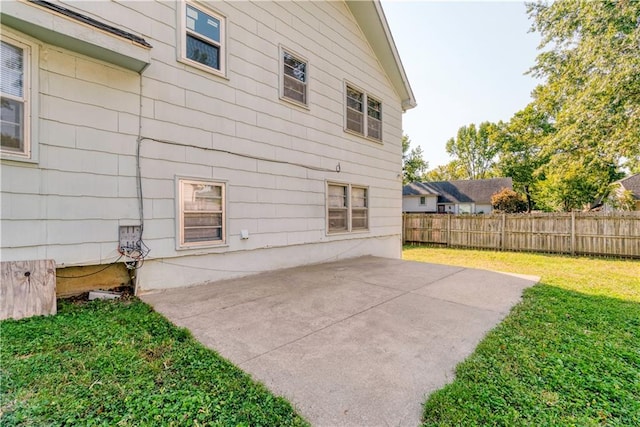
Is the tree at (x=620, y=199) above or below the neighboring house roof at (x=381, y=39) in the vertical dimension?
below

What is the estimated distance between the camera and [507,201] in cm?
2595

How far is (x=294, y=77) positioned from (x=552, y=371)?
6.61 metres

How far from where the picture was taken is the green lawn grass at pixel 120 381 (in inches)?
66.4

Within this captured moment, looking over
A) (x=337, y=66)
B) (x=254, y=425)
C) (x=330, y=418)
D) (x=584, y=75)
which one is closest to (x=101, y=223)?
(x=254, y=425)

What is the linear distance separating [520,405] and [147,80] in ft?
18.7

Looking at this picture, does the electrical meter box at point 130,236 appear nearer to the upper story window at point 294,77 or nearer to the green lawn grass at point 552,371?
the upper story window at point 294,77

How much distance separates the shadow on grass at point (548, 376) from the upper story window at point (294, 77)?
5784 millimetres

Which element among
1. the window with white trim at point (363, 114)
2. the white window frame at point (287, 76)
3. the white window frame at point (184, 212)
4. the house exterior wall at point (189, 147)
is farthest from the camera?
the window with white trim at point (363, 114)

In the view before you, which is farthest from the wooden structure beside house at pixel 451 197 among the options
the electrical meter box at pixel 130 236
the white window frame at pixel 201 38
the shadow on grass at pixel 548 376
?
the electrical meter box at pixel 130 236

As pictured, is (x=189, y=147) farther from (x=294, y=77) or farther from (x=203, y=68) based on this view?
(x=294, y=77)

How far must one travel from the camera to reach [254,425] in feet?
5.47

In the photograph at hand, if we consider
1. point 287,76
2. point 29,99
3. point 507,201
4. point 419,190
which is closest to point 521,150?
point 507,201

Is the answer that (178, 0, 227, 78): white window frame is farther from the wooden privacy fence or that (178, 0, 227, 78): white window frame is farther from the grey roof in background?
the grey roof in background

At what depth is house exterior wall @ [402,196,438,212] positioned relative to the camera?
104 ft
